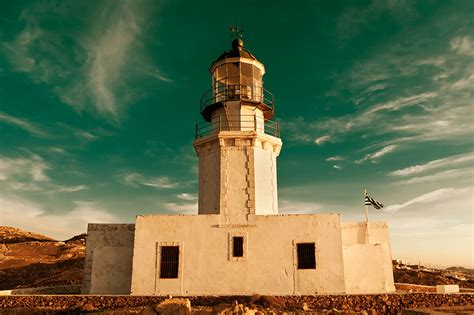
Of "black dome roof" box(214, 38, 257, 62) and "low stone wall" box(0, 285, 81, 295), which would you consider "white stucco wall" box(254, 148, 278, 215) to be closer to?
"black dome roof" box(214, 38, 257, 62)

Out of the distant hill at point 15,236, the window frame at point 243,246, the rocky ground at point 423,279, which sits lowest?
the rocky ground at point 423,279

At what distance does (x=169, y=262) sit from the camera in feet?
53.5

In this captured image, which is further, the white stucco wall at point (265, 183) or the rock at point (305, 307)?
the white stucco wall at point (265, 183)

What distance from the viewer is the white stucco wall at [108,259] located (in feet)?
59.0

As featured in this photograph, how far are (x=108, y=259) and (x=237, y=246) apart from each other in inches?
275

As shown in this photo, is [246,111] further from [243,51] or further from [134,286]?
[134,286]

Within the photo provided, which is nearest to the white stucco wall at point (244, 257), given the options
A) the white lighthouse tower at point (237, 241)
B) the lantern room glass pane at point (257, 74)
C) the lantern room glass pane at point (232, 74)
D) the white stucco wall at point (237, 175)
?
the white lighthouse tower at point (237, 241)

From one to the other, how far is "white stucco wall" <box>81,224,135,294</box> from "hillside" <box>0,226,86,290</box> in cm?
1025

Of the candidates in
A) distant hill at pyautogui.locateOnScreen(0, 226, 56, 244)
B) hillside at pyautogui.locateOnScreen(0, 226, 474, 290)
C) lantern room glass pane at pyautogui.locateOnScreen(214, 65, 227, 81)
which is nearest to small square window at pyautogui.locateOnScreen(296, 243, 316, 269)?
lantern room glass pane at pyautogui.locateOnScreen(214, 65, 227, 81)

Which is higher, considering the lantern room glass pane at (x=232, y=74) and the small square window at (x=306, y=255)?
A: the lantern room glass pane at (x=232, y=74)

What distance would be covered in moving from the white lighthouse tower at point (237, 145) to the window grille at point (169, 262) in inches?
104

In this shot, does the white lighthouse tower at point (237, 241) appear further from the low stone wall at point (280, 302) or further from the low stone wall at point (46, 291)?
the low stone wall at point (46, 291)

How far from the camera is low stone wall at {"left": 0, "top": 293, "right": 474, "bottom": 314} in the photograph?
47.8 feet

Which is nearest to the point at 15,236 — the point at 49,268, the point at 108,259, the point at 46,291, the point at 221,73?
the point at 49,268
